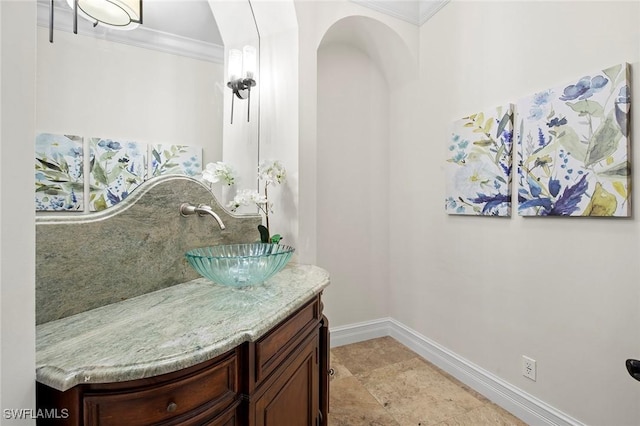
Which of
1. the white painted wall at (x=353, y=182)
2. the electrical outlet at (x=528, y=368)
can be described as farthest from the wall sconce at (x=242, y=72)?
the electrical outlet at (x=528, y=368)

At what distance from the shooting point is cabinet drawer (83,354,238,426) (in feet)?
1.97

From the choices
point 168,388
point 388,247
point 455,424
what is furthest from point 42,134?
point 388,247

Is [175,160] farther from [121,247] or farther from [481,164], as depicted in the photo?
[481,164]

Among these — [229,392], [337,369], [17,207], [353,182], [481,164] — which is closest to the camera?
[17,207]

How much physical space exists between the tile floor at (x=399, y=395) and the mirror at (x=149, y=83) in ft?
4.75

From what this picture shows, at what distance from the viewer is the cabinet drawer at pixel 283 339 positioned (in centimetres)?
87

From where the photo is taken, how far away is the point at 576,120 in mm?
1385

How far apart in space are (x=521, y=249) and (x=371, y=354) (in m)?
1.38

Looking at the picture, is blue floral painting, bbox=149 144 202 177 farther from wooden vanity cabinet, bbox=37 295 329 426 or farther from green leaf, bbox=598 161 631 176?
green leaf, bbox=598 161 631 176

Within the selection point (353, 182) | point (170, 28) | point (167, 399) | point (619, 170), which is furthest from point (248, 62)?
point (619, 170)

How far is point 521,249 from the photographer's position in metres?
1.65

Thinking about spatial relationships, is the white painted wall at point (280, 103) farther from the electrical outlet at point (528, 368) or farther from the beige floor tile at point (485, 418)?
the electrical outlet at point (528, 368)

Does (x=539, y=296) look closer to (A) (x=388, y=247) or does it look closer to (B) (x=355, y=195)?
(A) (x=388, y=247)

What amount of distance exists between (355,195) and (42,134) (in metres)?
2.06
